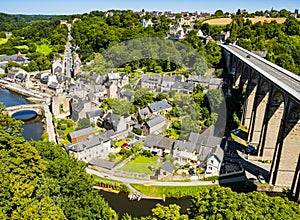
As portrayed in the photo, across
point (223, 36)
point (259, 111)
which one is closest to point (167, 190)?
point (259, 111)

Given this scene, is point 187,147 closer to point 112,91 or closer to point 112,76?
point 112,91

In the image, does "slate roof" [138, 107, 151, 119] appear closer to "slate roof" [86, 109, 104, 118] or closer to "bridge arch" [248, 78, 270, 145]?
"slate roof" [86, 109, 104, 118]

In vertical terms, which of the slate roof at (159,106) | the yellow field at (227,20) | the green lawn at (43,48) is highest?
the yellow field at (227,20)

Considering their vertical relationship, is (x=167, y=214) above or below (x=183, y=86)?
below

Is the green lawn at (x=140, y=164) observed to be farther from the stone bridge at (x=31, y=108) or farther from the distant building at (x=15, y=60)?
the distant building at (x=15, y=60)

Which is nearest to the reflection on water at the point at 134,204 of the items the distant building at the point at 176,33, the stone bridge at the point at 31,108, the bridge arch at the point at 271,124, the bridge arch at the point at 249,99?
the bridge arch at the point at 271,124
